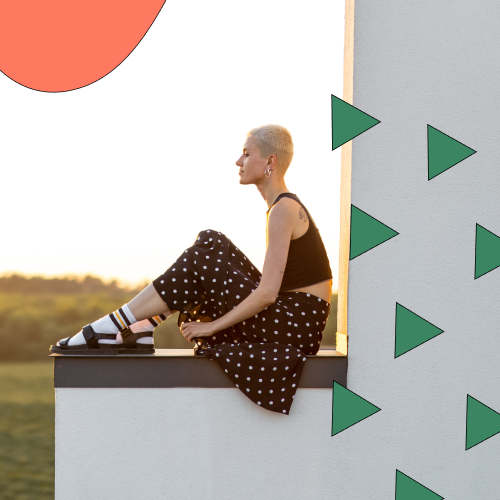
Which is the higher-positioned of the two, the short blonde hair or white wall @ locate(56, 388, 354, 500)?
the short blonde hair

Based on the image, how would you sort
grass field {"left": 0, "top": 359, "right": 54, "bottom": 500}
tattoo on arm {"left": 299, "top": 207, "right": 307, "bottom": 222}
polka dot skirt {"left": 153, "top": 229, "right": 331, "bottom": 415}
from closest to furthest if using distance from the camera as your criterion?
polka dot skirt {"left": 153, "top": 229, "right": 331, "bottom": 415}
tattoo on arm {"left": 299, "top": 207, "right": 307, "bottom": 222}
grass field {"left": 0, "top": 359, "right": 54, "bottom": 500}

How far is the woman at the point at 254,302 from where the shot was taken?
2.03 meters

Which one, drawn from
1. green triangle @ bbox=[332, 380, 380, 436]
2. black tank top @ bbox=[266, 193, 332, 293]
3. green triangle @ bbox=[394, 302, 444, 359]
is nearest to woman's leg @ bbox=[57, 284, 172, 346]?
black tank top @ bbox=[266, 193, 332, 293]

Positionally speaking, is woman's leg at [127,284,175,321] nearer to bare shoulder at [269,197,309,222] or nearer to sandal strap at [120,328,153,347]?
sandal strap at [120,328,153,347]

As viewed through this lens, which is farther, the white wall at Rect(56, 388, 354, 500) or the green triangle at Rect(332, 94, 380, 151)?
the green triangle at Rect(332, 94, 380, 151)

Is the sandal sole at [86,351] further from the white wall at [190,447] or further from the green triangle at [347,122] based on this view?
the green triangle at [347,122]

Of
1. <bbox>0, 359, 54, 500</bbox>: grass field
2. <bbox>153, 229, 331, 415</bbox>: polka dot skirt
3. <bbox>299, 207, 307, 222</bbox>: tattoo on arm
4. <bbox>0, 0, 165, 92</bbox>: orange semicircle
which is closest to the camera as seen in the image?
<bbox>153, 229, 331, 415</bbox>: polka dot skirt

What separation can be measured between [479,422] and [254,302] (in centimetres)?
98

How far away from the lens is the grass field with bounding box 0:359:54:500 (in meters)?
5.20

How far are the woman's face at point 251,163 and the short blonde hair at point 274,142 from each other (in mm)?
17

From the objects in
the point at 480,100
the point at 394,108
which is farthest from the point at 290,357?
the point at 480,100

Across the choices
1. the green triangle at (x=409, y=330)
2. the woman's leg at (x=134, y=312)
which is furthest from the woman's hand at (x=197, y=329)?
the green triangle at (x=409, y=330)

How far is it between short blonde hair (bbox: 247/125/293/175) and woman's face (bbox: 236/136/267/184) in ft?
0.06

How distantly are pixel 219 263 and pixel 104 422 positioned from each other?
71 centimetres
